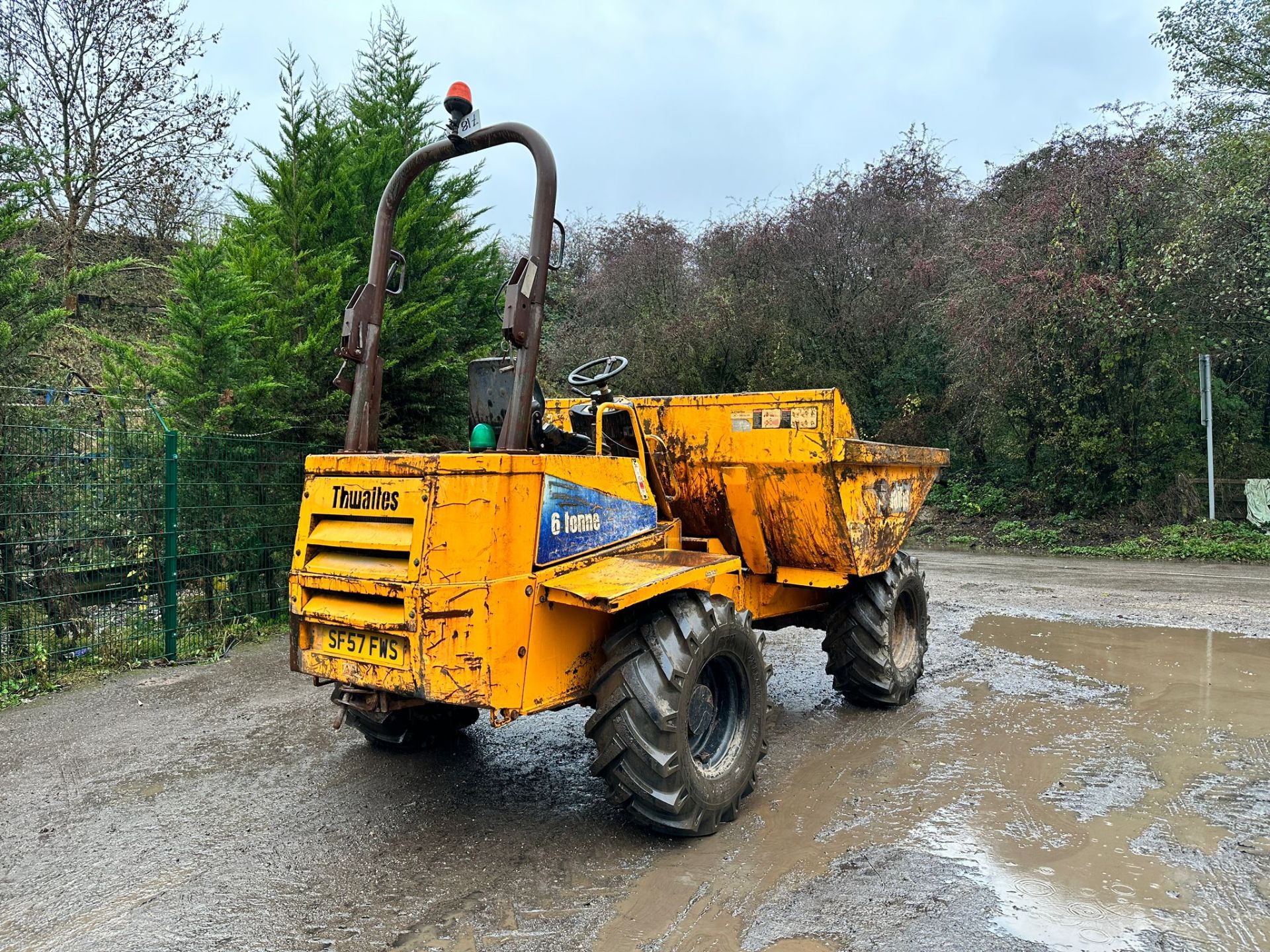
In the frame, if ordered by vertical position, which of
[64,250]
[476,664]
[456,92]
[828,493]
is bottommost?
[476,664]

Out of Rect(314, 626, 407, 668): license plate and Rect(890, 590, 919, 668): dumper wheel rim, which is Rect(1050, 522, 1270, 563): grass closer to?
Rect(890, 590, 919, 668): dumper wheel rim

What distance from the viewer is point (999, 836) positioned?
3871mm

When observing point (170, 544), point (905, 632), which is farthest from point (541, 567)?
point (170, 544)

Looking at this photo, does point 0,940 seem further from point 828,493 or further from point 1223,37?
point 1223,37

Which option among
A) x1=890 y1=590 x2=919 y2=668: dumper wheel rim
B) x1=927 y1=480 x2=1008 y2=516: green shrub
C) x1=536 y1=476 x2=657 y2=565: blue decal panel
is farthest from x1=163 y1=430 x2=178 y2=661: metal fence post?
x1=927 y1=480 x2=1008 y2=516: green shrub

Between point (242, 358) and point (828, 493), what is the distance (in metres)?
6.07

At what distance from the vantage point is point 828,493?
508 cm

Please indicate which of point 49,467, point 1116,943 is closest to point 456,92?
point 1116,943

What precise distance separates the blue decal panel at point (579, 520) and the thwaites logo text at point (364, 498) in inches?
25.5

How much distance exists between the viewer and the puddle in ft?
10.3

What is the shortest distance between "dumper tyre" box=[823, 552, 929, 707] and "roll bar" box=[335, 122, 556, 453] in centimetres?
297

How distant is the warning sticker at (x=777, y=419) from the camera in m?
5.01

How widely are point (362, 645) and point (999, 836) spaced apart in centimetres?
300

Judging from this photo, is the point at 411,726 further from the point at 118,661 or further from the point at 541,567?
the point at 118,661
